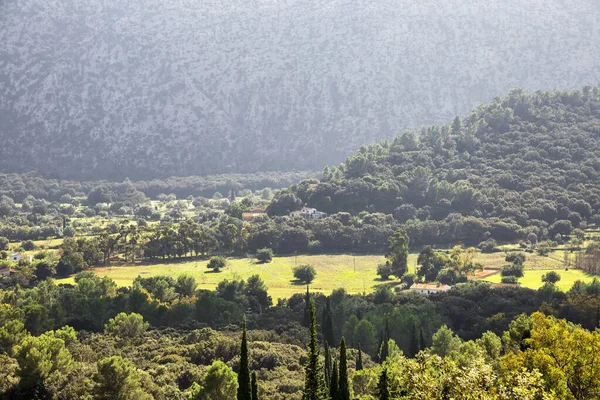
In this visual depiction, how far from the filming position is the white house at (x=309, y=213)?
126119 millimetres

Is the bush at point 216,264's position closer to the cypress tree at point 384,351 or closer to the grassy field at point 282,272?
the grassy field at point 282,272

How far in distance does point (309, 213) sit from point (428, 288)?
157 ft

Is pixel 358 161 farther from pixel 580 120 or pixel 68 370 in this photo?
pixel 68 370

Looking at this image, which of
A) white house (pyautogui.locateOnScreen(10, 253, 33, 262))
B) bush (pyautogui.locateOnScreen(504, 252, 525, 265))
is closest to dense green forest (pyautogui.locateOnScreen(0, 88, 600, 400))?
bush (pyautogui.locateOnScreen(504, 252, 525, 265))

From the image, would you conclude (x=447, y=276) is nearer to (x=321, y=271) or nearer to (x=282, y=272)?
(x=321, y=271)

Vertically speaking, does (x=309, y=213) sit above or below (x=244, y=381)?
above

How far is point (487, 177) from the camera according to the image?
134m

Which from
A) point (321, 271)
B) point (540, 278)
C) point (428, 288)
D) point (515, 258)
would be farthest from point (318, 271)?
point (540, 278)

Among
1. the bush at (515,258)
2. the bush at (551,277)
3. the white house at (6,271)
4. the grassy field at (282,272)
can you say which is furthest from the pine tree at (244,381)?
the bush at (515,258)

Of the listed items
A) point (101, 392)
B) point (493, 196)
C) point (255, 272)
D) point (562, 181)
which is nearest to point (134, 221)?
point (255, 272)

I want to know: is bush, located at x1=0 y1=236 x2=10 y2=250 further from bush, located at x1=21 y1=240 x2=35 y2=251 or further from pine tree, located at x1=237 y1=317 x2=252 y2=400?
pine tree, located at x1=237 y1=317 x2=252 y2=400

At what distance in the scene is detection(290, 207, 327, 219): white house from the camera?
414 feet

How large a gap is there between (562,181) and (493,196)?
531 inches

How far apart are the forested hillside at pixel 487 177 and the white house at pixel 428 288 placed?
96.3 feet
